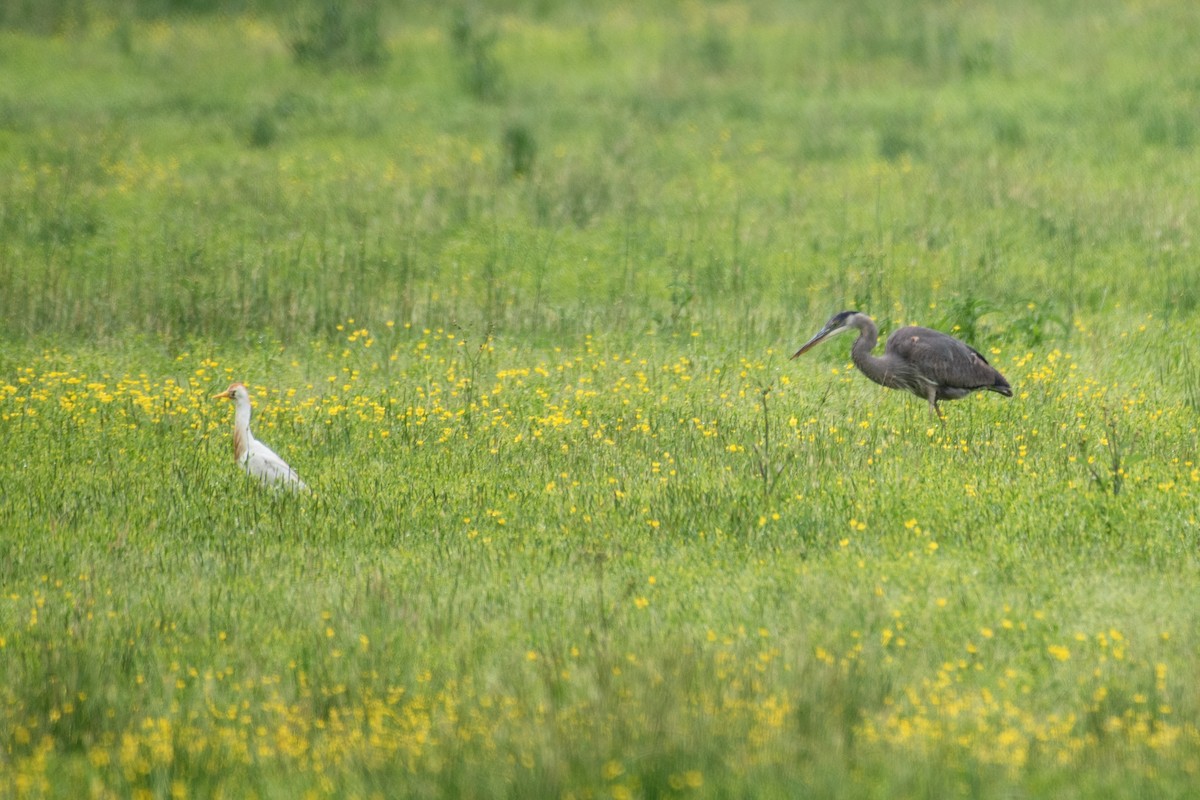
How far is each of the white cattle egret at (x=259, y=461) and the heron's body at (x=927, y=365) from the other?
3.32m

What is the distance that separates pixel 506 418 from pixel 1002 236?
7228mm

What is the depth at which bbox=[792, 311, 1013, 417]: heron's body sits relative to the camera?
9.12 metres

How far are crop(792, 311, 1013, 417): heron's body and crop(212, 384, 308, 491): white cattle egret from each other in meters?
3.32

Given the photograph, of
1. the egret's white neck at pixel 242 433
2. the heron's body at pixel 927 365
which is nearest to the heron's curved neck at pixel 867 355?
the heron's body at pixel 927 365

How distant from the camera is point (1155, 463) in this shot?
25.7 feet

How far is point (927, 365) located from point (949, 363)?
14 centimetres

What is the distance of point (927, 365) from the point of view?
9195 mm

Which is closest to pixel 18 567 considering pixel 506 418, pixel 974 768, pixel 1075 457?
pixel 506 418

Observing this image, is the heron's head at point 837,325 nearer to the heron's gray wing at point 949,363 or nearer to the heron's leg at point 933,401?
the heron's gray wing at point 949,363

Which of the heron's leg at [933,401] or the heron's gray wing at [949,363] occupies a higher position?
the heron's gray wing at [949,363]

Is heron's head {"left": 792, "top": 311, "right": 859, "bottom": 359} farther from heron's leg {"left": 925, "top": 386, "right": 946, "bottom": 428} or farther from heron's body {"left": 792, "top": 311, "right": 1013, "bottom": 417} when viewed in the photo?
heron's leg {"left": 925, "top": 386, "right": 946, "bottom": 428}

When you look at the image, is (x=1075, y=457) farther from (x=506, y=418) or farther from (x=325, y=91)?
(x=325, y=91)

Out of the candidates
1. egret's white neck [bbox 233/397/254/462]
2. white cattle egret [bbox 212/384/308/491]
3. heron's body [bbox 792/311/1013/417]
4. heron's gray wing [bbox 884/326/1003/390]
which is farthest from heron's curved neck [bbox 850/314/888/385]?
egret's white neck [bbox 233/397/254/462]

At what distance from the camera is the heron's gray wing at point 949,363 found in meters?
9.11
